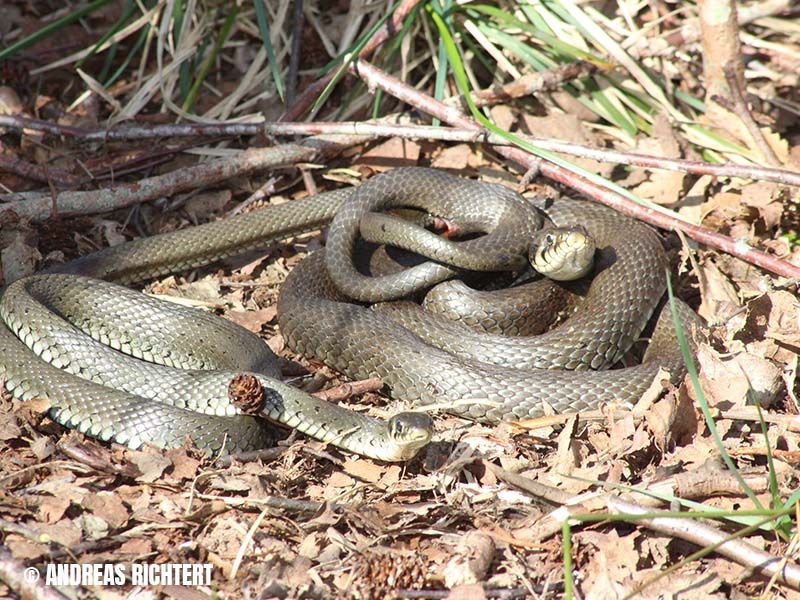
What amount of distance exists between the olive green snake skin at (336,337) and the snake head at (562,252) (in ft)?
0.51

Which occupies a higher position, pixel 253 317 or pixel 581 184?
pixel 581 184

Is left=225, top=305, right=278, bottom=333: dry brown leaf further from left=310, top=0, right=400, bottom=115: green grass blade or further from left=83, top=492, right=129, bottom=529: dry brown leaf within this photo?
left=83, top=492, right=129, bottom=529: dry brown leaf

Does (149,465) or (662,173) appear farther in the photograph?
(662,173)

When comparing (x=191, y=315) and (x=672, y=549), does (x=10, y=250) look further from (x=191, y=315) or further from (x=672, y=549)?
(x=672, y=549)

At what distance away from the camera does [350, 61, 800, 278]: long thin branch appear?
6291 millimetres

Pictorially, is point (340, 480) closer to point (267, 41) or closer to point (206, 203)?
point (206, 203)

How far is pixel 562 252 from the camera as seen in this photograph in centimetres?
632

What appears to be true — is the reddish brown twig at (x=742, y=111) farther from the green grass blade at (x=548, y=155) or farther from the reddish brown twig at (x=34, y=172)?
the reddish brown twig at (x=34, y=172)

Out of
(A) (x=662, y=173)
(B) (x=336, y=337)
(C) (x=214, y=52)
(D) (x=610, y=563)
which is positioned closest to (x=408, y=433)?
(D) (x=610, y=563)

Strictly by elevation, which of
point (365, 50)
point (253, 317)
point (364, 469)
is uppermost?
point (365, 50)

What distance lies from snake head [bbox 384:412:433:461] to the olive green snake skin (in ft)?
0.04

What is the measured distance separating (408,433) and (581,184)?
2.93m

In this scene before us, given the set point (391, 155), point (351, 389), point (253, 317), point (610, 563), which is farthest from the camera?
point (391, 155)

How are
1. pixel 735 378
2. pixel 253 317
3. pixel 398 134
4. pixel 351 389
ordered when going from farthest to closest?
pixel 398 134, pixel 253 317, pixel 351 389, pixel 735 378
